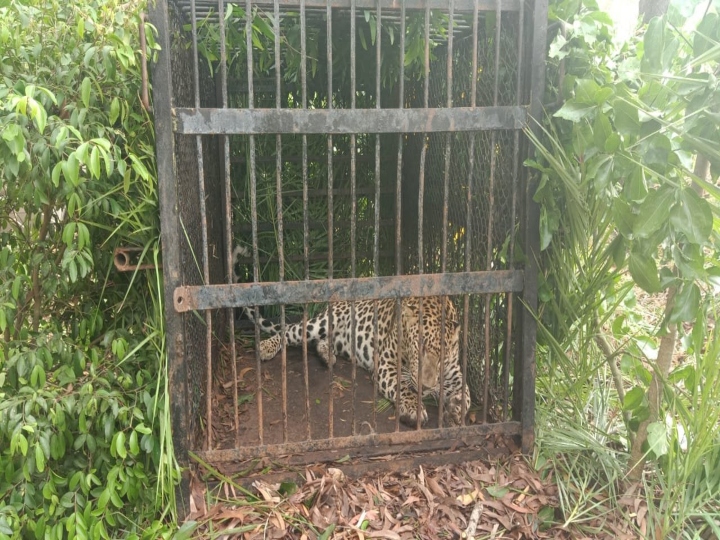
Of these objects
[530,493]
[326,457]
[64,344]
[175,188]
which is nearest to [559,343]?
[530,493]

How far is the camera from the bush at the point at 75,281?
233 centimetres

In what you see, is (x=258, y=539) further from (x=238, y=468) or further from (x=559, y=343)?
(x=559, y=343)

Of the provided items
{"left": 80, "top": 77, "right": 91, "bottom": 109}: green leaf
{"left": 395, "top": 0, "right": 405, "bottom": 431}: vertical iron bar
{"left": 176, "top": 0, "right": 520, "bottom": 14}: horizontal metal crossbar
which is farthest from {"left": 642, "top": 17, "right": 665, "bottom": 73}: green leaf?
{"left": 80, "top": 77, "right": 91, "bottom": 109}: green leaf

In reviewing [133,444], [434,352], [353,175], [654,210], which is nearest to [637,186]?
[654,210]

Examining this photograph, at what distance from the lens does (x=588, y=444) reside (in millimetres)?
2930

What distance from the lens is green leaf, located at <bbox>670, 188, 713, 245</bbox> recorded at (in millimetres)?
2041

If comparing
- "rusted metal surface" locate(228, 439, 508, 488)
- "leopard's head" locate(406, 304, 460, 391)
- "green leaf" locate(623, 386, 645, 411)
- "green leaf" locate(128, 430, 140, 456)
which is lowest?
"rusted metal surface" locate(228, 439, 508, 488)

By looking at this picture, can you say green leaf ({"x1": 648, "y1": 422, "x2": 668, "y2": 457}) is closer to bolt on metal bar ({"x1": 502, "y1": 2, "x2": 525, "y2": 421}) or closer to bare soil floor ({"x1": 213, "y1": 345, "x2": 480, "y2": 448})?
bolt on metal bar ({"x1": 502, "y1": 2, "x2": 525, "y2": 421})

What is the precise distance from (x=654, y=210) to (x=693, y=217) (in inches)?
5.0

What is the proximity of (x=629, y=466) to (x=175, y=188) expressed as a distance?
7.94 ft

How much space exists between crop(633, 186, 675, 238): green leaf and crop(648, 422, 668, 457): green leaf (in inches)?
33.5

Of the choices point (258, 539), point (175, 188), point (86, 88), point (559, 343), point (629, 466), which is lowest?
point (258, 539)

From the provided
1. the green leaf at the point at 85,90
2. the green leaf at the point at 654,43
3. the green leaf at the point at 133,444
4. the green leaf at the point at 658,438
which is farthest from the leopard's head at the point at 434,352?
the green leaf at the point at 85,90

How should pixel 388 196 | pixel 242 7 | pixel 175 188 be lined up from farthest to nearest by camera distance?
pixel 388 196 < pixel 242 7 < pixel 175 188
